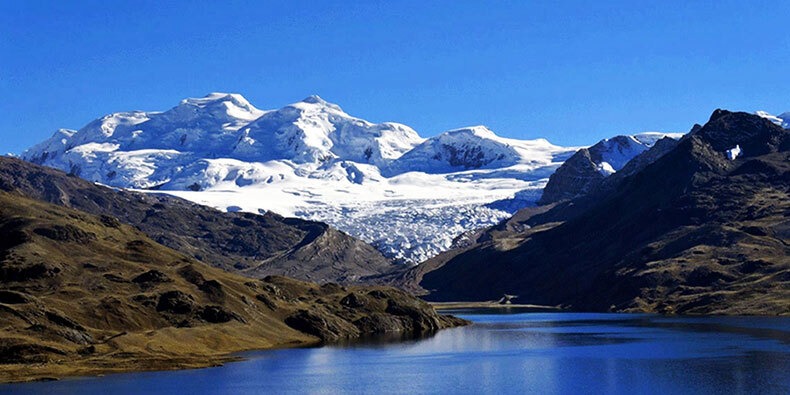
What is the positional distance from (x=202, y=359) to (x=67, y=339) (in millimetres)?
21320

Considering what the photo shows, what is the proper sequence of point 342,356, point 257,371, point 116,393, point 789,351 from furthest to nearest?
point 342,356 → point 789,351 → point 257,371 → point 116,393

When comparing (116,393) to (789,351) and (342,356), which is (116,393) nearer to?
(342,356)

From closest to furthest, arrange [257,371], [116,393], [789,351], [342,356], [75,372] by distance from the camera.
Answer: [116,393] → [75,372] → [257,371] → [789,351] → [342,356]

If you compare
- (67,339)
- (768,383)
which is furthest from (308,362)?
(768,383)

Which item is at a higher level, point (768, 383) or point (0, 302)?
point (0, 302)

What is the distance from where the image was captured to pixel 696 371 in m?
157

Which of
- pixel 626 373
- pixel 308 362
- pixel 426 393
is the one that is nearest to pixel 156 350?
pixel 308 362

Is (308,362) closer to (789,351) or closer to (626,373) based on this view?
(626,373)

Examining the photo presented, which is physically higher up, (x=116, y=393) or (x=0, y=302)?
(x=0, y=302)

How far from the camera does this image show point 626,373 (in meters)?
157

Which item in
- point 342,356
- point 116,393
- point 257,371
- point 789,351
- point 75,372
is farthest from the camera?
point 342,356

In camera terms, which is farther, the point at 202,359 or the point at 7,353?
the point at 202,359

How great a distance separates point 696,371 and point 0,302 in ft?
359

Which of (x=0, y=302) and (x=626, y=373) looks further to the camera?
(x=0, y=302)
